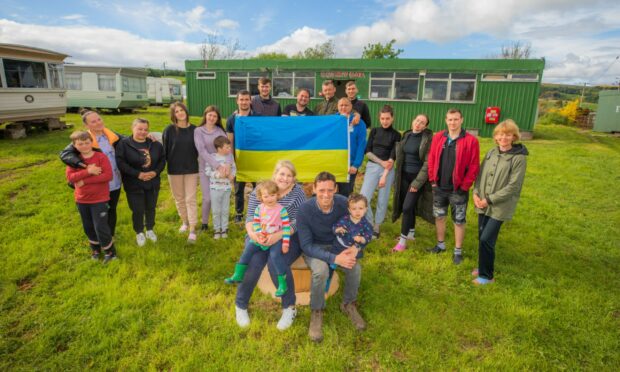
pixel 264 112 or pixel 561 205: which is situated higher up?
pixel 264 112

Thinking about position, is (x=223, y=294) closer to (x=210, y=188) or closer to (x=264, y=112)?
(x=210, y=188)

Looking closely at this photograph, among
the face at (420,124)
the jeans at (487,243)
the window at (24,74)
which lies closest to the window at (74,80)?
the window at (24,74)

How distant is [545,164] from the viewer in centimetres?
1142

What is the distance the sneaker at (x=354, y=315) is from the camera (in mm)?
3475

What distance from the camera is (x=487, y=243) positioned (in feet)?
13.6

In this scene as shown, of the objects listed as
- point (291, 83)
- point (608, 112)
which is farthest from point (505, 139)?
point (608, 112)

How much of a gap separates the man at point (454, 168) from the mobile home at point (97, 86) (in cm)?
2367

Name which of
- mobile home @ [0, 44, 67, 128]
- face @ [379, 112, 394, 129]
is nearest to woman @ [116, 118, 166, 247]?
face @ [379, 112, 394, 129]

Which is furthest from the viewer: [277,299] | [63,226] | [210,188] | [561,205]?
[561,205]

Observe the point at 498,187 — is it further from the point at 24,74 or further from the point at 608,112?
the point at 608,112

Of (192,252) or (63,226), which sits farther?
(63,226)

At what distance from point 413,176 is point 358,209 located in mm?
2086

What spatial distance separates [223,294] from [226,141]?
223 cm

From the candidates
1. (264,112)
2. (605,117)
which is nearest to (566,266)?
(264,112)
